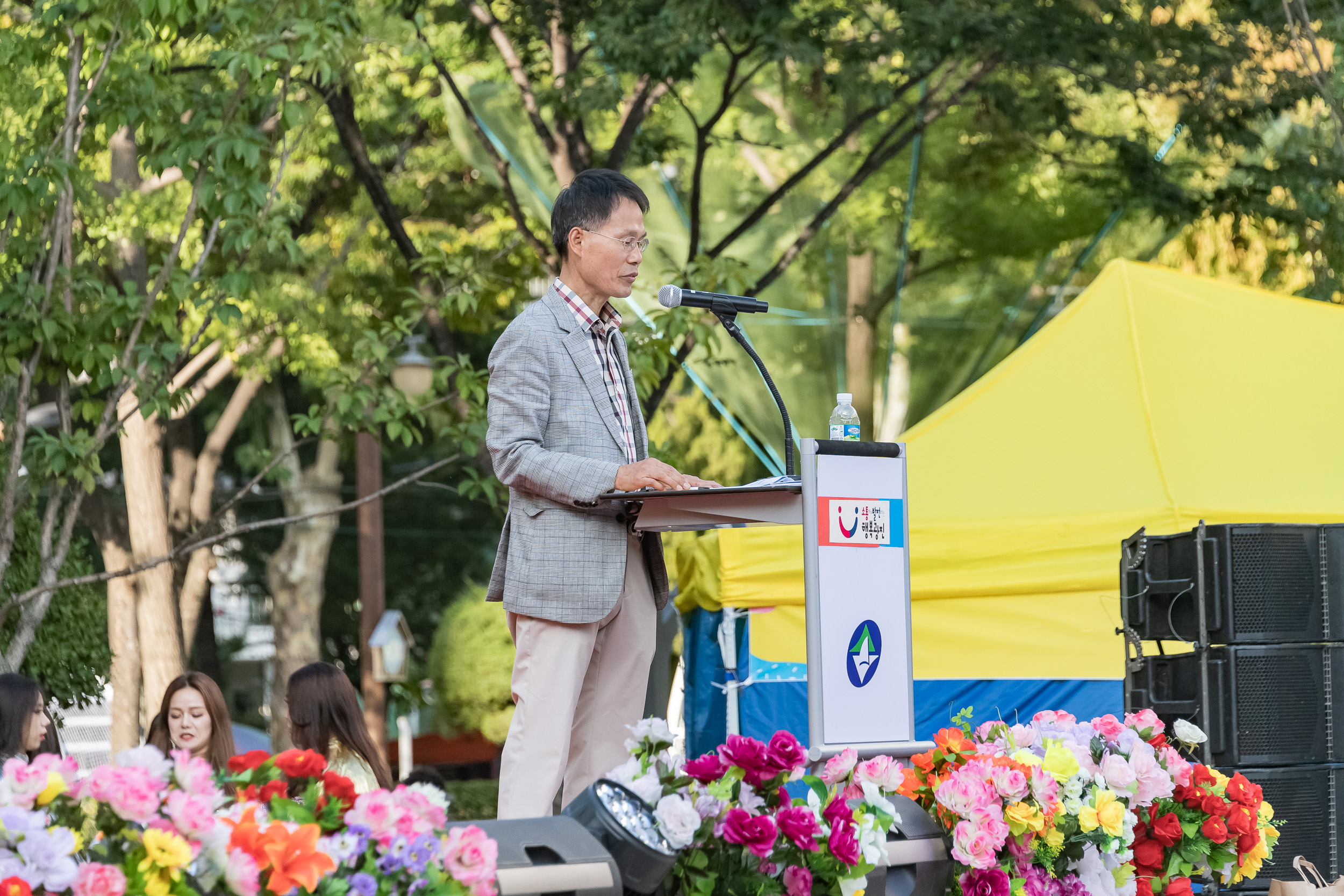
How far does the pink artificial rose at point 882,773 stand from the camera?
2611mm

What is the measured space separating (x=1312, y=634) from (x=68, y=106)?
4.66 m

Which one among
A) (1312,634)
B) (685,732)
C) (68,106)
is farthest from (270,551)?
(1312,634)

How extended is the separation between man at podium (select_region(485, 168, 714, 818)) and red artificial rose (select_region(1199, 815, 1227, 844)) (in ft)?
3.97

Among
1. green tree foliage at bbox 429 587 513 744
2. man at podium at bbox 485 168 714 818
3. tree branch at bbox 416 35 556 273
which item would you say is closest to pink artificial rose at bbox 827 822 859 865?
man at podium at bbox 485 168 714 818

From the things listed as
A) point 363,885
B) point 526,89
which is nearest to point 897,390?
→ point 526,89

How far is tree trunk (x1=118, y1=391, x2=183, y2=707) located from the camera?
35.4 ft

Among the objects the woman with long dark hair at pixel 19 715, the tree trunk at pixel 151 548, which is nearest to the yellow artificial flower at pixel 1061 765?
the woman with long dark hair at pixel 19 715

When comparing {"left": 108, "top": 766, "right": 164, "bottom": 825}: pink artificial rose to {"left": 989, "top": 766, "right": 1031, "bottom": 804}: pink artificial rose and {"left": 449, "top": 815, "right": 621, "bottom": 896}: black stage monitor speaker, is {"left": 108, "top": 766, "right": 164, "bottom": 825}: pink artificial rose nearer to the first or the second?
{"left": 449, "top": 815, "right": 621, "bottom": 896}: black stage monitor speaker

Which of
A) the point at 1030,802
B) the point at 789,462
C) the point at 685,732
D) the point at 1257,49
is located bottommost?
the point at 685,732

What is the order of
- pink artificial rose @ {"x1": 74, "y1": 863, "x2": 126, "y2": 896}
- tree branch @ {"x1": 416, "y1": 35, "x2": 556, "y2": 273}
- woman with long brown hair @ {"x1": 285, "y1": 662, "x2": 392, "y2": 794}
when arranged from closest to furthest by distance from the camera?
pink artificial rose @ {"x1": 74, "y1": 863, "x2": 126, "y2": 896}, woman with long brown hair @ {"x1": 285, "y1": 662, "x2": 392, "y2": 794}, tree branch @ {"x1": 416, "y1": 35, "x2": 556, "y2": 273}

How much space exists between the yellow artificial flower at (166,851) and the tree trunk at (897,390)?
8.85m

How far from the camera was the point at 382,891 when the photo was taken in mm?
1966

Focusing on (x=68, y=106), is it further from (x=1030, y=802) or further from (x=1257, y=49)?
(x=1257, y=49)

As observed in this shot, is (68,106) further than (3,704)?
Yes
